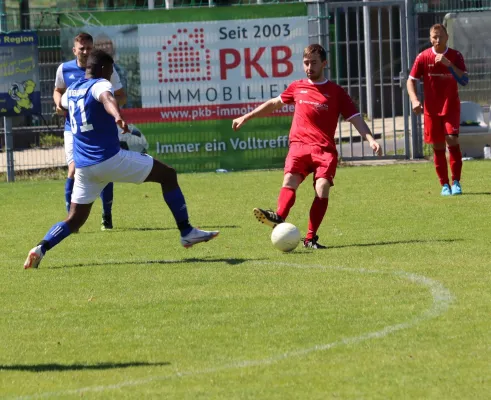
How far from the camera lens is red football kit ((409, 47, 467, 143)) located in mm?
14969

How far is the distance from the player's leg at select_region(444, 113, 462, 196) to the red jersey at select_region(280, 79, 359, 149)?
4.22m

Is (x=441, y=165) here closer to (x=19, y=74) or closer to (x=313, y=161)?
(x=313, y=161)

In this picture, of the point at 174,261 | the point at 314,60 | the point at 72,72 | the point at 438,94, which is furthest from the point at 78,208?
the point at 438,94

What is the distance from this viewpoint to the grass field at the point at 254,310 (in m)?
5.83

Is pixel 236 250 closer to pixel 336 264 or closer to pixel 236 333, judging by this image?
pixel 336 264

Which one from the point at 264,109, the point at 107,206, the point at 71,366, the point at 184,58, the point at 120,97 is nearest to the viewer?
the point at 71,366

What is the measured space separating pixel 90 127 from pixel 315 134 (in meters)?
2.22

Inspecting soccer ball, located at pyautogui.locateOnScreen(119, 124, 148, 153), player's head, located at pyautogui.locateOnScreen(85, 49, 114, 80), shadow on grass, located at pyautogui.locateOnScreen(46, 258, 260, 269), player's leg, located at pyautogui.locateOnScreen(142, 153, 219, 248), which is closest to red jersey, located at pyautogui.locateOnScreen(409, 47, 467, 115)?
player's leg, located at pyautogui.locateOnScreen(142, 153, 219, 248)

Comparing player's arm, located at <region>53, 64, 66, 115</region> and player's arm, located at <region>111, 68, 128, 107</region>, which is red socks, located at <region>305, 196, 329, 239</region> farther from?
player's arm, located at <region>53, 64, 66, 115</region>

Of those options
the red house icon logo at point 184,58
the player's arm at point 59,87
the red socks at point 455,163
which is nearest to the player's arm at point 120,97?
the player's arm at point 59,87

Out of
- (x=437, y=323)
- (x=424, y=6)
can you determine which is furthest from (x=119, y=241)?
(x=424, y=6)

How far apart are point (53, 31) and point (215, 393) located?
1526 cm

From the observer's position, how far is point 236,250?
10820 mm

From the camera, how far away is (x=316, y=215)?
10773mm
